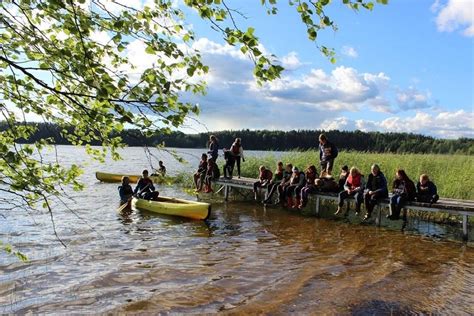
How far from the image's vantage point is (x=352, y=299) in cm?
664

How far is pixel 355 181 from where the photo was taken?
13.2 m

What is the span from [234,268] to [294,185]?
7037mm

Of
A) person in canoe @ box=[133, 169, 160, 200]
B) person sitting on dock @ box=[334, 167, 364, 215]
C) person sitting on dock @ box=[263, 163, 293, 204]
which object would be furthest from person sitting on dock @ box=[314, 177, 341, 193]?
person in canoe @ box=[133, 169, 160, 200]

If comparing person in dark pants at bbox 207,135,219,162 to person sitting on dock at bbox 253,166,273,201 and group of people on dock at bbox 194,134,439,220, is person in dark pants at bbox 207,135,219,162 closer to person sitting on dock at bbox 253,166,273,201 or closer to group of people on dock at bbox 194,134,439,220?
group of people on dock at bbox 194,134,439,220

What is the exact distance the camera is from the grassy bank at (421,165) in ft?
45.6

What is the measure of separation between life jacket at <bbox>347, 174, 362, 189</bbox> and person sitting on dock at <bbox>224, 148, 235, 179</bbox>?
6.59 meters

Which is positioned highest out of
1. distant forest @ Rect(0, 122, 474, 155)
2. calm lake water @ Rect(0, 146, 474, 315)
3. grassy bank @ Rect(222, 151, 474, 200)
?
distant forest @ Rect(0, 122, 474, 155)

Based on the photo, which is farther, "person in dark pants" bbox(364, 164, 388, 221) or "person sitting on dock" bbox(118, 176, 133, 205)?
"person sitting on dock" bbox(118, 176, 133, 205)

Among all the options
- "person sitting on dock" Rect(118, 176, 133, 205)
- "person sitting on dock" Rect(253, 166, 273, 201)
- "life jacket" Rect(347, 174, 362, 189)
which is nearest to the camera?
"life jacket" Rect(347, 174, 362, 189)

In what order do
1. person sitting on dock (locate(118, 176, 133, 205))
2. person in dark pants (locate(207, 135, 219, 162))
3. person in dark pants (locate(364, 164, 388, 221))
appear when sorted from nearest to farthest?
person in dark pants (locate(364, 164, 388, 221))
person sitting on dock (locate(118, 176, 133, 205))
person in dark pants (locate(207, 135, 219, 162))

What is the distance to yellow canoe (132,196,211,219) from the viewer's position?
1365 cm

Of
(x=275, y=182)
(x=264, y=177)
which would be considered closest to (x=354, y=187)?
(x=275, y=182)

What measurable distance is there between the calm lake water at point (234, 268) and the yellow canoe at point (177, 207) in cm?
43

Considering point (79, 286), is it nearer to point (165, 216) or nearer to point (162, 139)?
point (162, 139)
